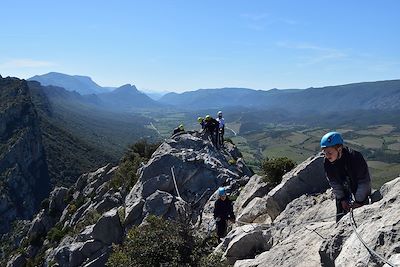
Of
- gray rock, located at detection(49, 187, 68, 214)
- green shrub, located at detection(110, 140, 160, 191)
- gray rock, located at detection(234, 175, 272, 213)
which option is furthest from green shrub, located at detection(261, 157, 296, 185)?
gray rock, located at detection(49, 187, 68, 214)

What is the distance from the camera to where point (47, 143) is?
403 feet

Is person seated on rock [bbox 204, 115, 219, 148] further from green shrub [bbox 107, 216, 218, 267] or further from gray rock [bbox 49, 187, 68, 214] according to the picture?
gray rock [bbox 49, 187, 68, 214]

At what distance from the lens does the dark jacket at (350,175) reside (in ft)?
29.0

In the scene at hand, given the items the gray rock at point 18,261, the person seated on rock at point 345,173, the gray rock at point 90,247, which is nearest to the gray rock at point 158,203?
the gray rock at point 90,247

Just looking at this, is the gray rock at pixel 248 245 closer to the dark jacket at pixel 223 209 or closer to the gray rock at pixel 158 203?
the dark jacket at pixel 223 209

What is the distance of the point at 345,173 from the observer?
9.19 metres

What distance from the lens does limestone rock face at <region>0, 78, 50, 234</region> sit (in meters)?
90.6

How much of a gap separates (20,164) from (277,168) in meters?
Result: 98.3

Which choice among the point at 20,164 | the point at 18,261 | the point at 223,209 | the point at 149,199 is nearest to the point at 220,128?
the point at 149,199

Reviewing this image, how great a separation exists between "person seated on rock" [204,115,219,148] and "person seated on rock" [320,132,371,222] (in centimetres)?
2063

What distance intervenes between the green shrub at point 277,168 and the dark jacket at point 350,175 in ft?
28.2

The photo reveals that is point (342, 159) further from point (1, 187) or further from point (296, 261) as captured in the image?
point (1, 187)

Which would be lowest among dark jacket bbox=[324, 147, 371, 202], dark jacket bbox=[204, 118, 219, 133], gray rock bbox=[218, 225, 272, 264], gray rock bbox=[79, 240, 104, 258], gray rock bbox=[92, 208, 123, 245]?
gray rock bbox=[79, 240, 104, 258]

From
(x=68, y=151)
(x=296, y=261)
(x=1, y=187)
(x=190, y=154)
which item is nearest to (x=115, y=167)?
(x=190, y=154)
